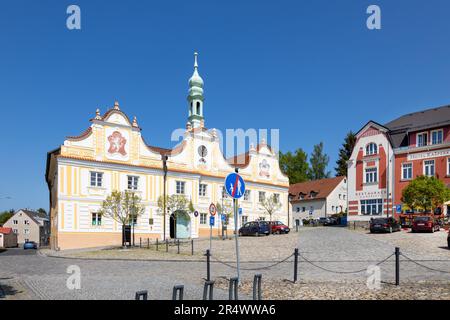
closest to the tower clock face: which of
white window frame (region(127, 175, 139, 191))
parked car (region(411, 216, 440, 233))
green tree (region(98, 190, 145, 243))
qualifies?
white window frame (region(127, 175, 139, 191))

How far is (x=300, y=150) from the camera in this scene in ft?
305

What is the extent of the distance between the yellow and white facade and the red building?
10.7 metres

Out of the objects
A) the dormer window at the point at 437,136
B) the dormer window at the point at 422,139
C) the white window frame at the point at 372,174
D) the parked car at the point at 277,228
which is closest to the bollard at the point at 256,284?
the parked car at the point at 277,228

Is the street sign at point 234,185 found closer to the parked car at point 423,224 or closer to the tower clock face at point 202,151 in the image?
the parked car at point 423,224

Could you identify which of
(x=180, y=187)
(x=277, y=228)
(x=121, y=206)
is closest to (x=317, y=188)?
(x=277, y=228)

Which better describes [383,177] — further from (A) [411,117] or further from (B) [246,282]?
(B) [246,282]

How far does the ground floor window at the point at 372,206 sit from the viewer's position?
49094 millimetres

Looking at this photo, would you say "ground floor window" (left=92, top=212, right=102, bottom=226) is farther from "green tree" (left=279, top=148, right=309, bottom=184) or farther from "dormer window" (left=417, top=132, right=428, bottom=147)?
"green tree" (left=279, top=148, right=309, bottom=184)

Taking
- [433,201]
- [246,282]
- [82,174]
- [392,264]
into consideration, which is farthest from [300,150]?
[246,282]

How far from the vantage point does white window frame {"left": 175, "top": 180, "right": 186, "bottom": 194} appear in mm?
44594

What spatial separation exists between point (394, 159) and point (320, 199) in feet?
78.8

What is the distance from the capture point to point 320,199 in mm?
71312

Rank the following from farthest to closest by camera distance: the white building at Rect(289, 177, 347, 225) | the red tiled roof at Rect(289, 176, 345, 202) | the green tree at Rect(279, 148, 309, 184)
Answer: the green tree at Rect(279, 148, 309, 184)
the red tiled roof at Rect(289, 176, 345, 202)
the white building at Rect(289, 177, 347, 225)

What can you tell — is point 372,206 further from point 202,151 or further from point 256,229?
point 202,151
